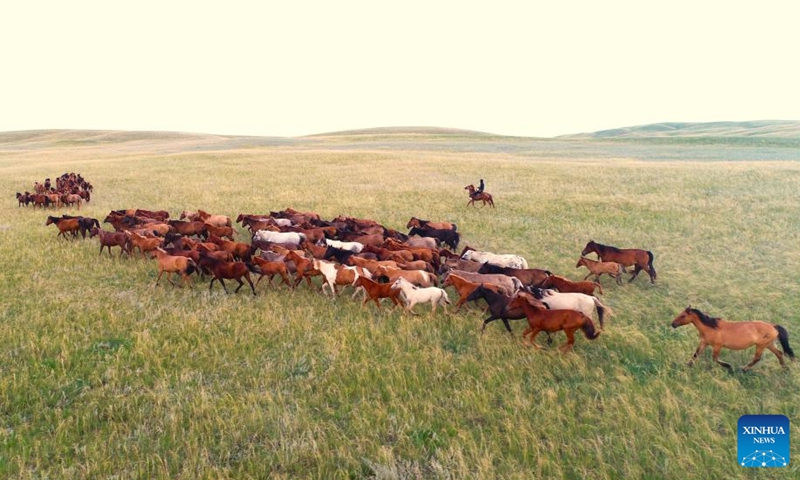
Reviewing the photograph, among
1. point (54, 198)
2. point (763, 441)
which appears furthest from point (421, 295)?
point (54, 198)

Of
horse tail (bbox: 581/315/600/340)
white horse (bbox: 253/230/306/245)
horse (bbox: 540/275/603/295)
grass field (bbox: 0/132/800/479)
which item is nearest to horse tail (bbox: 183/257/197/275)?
grass field (bbox: 0/132/800/479)

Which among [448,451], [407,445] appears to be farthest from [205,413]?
[448,451]

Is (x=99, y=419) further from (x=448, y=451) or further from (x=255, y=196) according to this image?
(x=255, y=196)

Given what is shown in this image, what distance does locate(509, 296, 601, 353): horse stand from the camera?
7.81 metres

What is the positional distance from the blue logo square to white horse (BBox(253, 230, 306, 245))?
1145cm

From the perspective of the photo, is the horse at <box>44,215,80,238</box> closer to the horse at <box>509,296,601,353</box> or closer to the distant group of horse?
the distant group of horse

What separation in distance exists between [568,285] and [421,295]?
3284 mm

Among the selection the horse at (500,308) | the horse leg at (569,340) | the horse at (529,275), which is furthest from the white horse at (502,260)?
the horse leg at (569,340)

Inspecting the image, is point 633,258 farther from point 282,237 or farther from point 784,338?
point 282,237

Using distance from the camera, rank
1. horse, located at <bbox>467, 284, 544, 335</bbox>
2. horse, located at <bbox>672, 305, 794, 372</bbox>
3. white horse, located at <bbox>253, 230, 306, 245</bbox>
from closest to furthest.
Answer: horse, located at <bbox>672, 305, 794, 372</bbox>
horse, located at <bbox>467, 284, 544, 335</bbox>
white horse, located at <bbox>253, 230, 306, 245</bbox>

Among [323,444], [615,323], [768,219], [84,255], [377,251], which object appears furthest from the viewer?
[768,219]

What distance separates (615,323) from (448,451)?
555 cm

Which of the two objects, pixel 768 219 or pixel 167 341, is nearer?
pixel 167 341

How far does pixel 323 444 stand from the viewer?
5.57 meters
